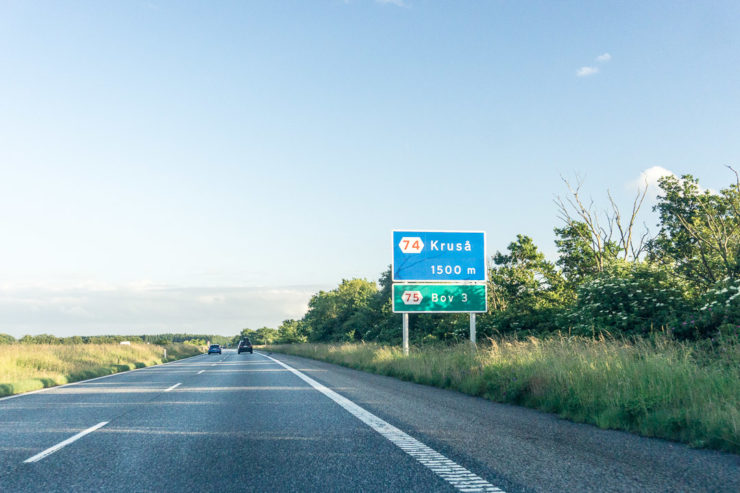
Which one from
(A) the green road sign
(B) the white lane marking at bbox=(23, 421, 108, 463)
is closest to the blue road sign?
(A) the green road sign

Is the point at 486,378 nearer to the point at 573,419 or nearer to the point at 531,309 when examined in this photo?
the point at 573,419

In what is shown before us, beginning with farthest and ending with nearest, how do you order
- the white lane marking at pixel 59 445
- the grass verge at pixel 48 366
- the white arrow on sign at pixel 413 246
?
the white arrow on sign at pixel 413 246
the grass verge at pixel 48 366
the white lane marking at pixel 59 445

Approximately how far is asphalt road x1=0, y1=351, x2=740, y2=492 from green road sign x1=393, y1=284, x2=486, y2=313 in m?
10.8

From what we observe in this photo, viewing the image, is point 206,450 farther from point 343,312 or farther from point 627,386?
point 343,312

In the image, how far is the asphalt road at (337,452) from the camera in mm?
4422

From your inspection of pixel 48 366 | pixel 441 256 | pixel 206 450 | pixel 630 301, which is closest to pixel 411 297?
pixel 441 256

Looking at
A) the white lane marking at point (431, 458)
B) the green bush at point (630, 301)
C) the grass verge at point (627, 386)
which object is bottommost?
the white lane marking at point (431, 458)

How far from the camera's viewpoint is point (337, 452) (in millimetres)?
5582

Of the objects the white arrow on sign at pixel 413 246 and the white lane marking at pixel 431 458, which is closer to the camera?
the white lane marking at pixel 431 458

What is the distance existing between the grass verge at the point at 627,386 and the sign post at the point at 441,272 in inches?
265

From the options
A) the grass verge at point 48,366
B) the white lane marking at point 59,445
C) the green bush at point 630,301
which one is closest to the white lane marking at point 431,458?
the white lane marking at point 59,445

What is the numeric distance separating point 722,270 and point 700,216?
16.8 m

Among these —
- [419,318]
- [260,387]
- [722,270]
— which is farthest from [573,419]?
[419,318]

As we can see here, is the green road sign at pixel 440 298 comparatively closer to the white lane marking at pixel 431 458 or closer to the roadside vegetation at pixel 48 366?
the roadside vegetation at pixel 48 366
